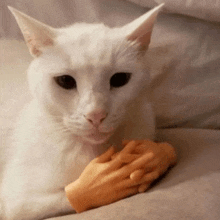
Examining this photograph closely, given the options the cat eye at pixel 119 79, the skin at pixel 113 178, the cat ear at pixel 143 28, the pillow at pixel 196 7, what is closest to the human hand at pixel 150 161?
the skin at pixel 113 178

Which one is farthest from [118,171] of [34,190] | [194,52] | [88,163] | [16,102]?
[194,52]

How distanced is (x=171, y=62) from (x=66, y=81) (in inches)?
19.4

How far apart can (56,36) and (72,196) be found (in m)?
0.36

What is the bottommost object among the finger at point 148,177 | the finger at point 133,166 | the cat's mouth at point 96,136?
the finger at point 148,177

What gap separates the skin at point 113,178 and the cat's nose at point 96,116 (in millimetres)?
90

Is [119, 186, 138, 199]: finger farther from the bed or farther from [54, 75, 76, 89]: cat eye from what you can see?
[54, 75, 76, 89]: cat eye

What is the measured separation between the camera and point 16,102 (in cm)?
88

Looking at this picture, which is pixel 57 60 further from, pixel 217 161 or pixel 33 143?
pixel 217 161

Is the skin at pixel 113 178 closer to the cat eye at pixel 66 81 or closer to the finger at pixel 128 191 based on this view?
the finger at pixel 128 191

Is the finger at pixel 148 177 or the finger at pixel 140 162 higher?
the finger at pixel 140 162

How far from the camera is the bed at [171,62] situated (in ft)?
2.85

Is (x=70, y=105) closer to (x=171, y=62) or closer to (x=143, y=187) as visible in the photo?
(x=143, y=187)

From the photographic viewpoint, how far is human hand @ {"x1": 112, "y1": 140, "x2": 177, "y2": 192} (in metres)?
0.63

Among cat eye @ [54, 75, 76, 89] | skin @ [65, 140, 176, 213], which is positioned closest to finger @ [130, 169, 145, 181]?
skin @ [65, 140, 176, 213]
